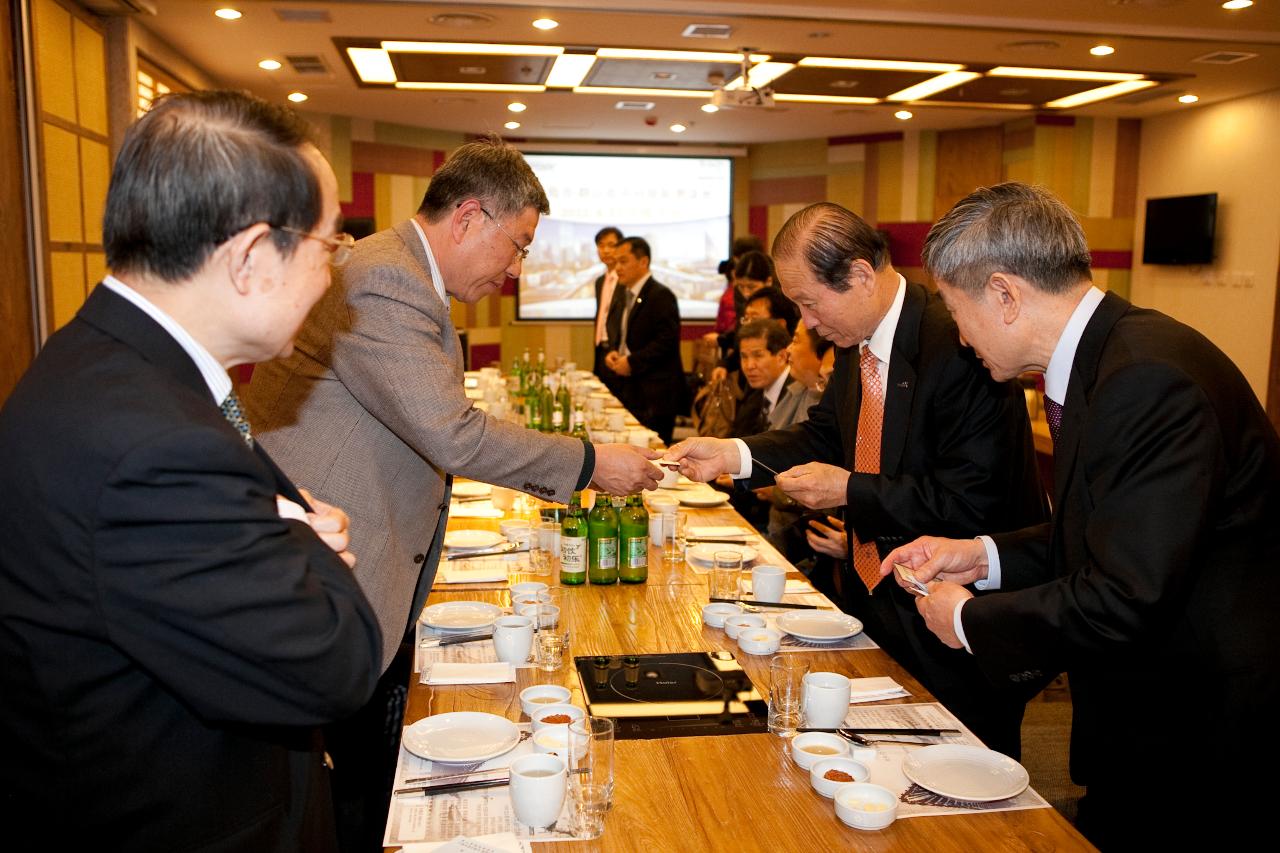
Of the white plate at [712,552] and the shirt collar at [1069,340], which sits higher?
the shirt collar at [1069,340]

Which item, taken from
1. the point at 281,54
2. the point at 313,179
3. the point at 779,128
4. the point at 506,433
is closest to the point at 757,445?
the point at 506,433

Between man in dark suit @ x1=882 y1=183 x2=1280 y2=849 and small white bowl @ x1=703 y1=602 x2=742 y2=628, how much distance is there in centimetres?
59

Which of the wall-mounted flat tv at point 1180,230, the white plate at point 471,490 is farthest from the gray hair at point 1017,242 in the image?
the wall-mounted flat tv at point 1180,230

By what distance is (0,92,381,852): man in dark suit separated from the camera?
1.09 m

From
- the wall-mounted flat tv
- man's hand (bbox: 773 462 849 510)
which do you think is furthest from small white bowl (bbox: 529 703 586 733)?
the wall-mounted flat tv

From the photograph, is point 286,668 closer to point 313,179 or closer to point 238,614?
point 238,614

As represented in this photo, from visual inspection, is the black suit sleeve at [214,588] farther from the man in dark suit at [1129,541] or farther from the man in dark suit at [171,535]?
the man in dark suit at [1129,541]

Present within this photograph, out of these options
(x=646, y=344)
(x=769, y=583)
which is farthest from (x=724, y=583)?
(x=646, y=344)

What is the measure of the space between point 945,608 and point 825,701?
0.28 meters

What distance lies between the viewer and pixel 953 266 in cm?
192

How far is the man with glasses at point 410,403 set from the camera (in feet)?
7.66

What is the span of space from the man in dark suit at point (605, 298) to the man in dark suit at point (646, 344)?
0.18 meters

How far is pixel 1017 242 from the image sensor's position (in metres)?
1.84

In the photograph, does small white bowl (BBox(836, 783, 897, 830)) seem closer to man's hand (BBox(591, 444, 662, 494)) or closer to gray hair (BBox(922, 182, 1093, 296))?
gray hair (BBox(922, 182, 1093, 296))
